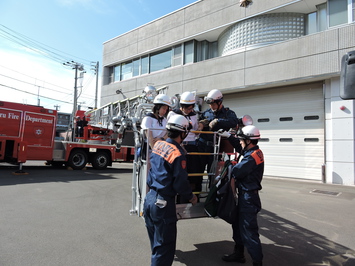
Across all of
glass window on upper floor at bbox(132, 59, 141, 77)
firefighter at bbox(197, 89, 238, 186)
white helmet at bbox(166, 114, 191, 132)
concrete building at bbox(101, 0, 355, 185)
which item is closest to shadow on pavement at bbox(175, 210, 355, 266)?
firefighter at bbox(197, 89, 238, 186)

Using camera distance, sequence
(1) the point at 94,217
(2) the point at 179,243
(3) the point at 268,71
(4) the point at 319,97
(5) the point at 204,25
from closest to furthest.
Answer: (2) the point at 179,243 < (1) the point at 94,217 < (4) the point at 319,97 < (3) the point at 268,71 < (5) the point at 204,25

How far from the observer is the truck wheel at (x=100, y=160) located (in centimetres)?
1369

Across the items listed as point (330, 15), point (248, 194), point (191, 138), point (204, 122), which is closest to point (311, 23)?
point (330, 15)

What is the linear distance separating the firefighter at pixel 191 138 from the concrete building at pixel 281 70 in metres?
8.78

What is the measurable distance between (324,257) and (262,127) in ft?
32.5

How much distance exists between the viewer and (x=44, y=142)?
12.3 meters

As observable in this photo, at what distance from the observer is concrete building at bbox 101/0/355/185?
421 inches

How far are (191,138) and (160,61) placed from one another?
14.8m

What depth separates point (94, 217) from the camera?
5.36 m

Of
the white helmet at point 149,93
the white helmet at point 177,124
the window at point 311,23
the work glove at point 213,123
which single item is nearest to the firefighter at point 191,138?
the work glove at point 213,123

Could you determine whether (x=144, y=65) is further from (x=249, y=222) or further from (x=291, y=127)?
(x=249, y=222)

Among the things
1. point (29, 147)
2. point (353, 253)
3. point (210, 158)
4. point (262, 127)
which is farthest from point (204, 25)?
point (353, 253)

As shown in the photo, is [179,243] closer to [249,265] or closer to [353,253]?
[249,265]

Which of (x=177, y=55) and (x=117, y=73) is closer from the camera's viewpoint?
(x=177, y=55)
